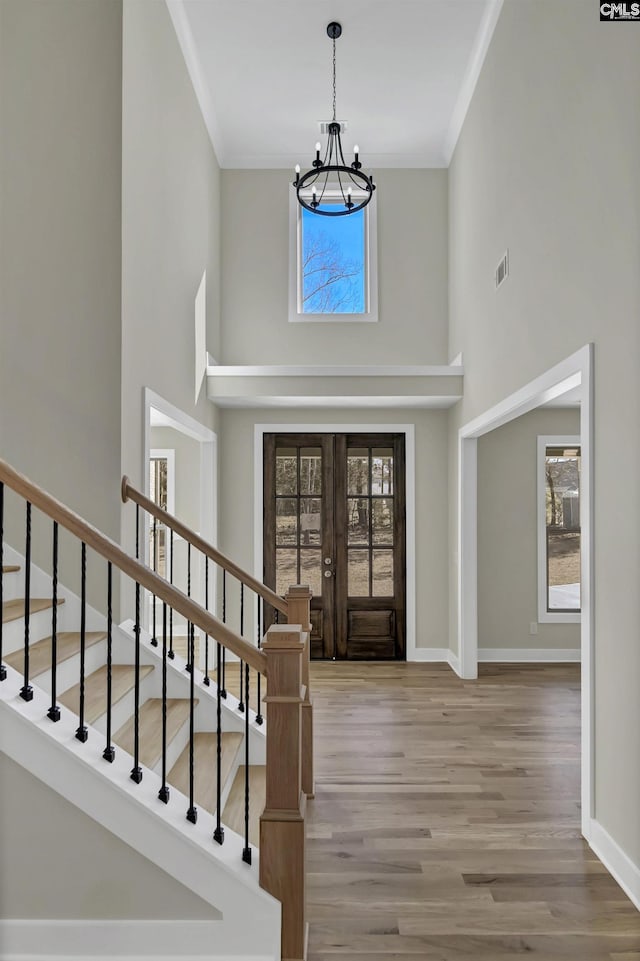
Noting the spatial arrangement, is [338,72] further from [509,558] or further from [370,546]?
[509,558]

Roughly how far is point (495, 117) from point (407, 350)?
236 centimetres

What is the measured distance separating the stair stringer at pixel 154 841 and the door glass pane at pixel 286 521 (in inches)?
179

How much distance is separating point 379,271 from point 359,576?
9.94ft

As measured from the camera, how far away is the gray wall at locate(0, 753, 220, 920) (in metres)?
2.23

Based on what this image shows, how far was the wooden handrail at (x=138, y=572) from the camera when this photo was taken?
7.41ft

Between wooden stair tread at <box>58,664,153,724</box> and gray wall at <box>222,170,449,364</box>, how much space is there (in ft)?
13.6

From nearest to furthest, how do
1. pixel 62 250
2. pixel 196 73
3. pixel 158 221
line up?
pixel 62 250 → pixel 158 221 → pixel 196 73

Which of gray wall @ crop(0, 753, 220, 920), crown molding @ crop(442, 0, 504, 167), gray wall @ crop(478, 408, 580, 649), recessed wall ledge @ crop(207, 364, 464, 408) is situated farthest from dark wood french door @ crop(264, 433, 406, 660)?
gray wall @ crop(0, 753, 220, 920)

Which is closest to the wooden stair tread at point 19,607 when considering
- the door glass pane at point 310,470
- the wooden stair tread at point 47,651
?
the wooden stair tread at point 47,651

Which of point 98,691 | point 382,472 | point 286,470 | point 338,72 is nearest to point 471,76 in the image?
point 338,72

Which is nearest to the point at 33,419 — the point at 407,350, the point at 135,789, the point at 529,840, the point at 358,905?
the point at 135,789

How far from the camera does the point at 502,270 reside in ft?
15.1

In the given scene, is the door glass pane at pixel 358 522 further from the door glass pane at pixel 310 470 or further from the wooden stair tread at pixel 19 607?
the wooden stair tread at pixel 19 607

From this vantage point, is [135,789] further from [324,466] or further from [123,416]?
[324,466]
